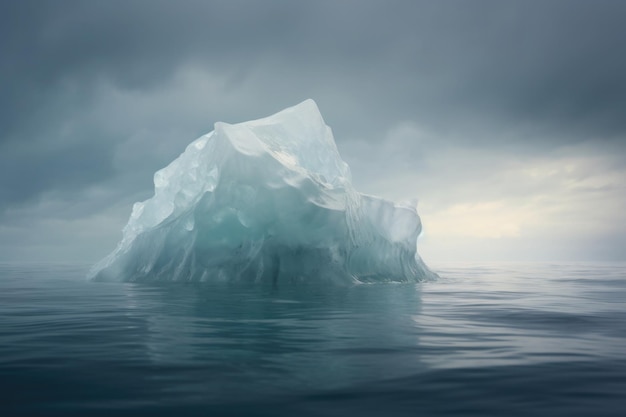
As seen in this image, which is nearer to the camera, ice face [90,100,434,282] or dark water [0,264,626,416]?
dark water [0,264,626,416]

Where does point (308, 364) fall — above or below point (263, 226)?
below

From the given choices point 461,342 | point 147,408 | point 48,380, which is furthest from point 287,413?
point 461,342

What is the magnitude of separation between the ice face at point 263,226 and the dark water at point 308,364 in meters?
10.5

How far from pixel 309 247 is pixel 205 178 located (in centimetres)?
600

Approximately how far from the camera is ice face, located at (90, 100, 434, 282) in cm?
2166

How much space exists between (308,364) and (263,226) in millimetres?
16405

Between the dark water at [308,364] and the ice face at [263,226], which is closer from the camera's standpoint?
the dark water at [308,364]

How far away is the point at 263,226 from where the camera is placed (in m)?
22.2

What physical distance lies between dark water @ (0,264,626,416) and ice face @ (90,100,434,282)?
10.5 m

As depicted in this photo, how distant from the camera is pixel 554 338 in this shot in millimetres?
8266

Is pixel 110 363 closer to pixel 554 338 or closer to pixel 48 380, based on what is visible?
pixel 48 380

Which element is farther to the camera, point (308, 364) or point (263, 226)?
point (263, 226)

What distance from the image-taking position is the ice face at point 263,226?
21656 mm

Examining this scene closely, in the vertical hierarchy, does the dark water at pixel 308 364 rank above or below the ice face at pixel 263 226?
below
